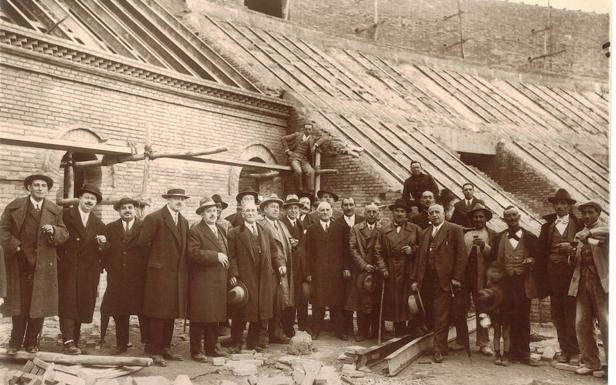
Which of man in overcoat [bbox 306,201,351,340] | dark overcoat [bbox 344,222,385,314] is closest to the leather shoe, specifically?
man in overcoat [bbox 306,201,351,340]

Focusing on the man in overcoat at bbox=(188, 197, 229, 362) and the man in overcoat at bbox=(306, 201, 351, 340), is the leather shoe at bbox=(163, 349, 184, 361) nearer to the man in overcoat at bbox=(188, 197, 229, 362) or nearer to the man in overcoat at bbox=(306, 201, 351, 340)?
the man in overcoat at bbox=(188, 197, 229, 362)

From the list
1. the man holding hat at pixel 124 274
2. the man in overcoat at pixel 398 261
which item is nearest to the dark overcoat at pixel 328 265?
the man in overcoat at pixel 398 261

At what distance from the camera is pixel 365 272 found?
6.75 metres

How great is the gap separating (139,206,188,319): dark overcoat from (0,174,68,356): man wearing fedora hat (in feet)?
2.57

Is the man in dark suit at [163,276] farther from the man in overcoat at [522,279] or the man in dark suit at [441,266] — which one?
the man in overcoat at [522,279]

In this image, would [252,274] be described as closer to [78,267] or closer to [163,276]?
[163,276]

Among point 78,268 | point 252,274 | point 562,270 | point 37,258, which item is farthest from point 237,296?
point 562,270

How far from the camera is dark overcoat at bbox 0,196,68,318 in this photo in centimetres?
518

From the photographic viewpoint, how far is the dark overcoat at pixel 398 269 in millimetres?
6617

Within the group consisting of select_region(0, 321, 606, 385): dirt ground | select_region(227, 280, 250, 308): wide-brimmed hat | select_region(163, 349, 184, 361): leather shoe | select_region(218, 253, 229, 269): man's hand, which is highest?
select_region(218, 253, 229, 269): man's hand

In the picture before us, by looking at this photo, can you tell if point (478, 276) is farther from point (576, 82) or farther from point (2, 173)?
point (576, 82)

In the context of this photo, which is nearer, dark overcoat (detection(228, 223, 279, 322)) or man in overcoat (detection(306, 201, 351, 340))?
dark overcoat (detection(228, 223, 279, 322))

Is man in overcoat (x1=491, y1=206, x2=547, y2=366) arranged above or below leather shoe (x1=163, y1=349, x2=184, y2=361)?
above

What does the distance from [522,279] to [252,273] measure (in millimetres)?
2729
